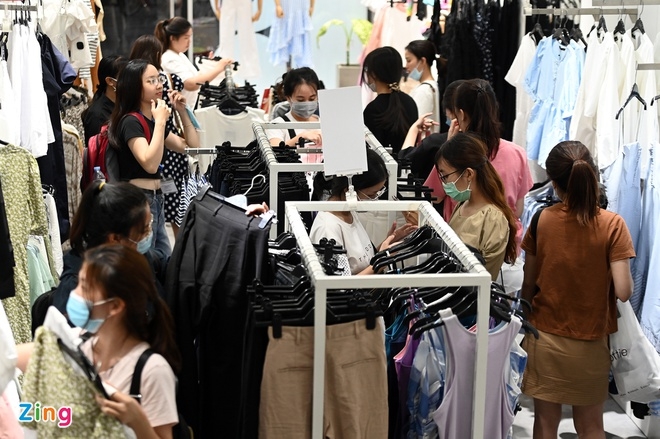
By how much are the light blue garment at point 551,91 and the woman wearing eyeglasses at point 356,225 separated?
2.34m

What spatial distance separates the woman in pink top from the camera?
4832 mm

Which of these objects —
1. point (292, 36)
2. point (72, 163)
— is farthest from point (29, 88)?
point (292, 36)

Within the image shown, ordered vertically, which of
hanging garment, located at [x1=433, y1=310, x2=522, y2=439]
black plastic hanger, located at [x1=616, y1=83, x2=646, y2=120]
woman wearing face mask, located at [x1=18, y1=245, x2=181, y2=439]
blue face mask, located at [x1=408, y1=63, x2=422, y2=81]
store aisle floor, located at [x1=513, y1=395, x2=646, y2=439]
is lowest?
store aisle floor, located at [x1=513, y1=395, x2=646, y2=439]

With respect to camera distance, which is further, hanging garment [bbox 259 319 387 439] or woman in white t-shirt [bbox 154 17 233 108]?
woman in white t-shirt [bbox 154 17 233 108]

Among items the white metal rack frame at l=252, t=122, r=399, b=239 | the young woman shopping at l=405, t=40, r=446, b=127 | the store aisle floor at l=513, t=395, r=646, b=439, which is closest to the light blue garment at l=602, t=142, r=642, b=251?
the store aisle floor at l=513, t=395, r=646, b=439

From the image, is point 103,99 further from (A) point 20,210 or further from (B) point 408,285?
(B) point 408,285

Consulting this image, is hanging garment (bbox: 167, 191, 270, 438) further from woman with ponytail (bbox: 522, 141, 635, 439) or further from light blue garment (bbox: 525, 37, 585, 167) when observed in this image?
light blue garment (bbox: 525, 37, 585, 167)

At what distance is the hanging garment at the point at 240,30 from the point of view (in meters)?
10.3

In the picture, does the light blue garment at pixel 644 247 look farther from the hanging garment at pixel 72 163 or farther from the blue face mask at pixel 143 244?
the hanging garment at pixel 72 163

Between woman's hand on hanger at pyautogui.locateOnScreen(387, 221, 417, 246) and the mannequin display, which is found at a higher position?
the mannequin display

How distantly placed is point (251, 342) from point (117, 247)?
51 cm

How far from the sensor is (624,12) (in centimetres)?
571

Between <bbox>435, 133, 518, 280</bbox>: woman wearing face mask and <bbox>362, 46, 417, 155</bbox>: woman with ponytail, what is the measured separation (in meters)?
1.81

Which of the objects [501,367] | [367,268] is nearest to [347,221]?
[367,268]
